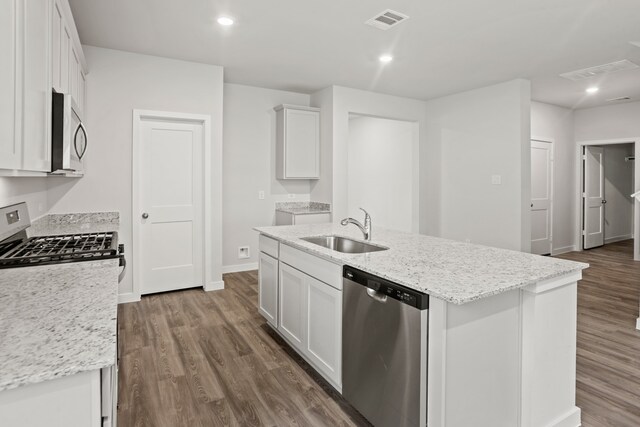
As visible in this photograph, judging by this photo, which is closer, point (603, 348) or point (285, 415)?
point (285, 415)

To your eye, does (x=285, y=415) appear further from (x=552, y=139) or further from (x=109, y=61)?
(x=552, y=139)

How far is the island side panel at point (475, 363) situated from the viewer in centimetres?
151

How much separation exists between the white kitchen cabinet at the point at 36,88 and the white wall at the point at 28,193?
38.4 inches

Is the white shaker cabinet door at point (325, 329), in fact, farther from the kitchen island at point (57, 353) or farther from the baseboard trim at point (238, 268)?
the baseboard trim at point (238, 268)

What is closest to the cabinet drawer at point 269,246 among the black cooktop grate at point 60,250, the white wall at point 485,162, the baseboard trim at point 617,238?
the black cooktop grate at point 60,250

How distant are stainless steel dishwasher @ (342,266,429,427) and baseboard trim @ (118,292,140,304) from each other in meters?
2.83

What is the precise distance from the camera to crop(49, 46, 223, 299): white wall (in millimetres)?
3736

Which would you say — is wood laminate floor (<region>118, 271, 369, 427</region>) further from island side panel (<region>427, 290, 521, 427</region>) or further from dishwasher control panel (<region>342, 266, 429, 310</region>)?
dishwasher control panel (<region>342, 266, 429, 310</region>)

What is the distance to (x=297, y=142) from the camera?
529cm

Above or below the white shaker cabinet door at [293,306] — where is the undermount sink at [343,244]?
above

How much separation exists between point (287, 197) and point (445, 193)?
8.31ft

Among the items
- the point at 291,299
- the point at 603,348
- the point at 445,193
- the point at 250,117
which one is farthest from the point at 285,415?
the point at 445,193

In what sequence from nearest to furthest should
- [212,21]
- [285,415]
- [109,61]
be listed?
[285,415] < [212,21] < [109,61]

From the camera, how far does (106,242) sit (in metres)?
2.39
